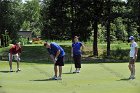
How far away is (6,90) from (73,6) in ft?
114

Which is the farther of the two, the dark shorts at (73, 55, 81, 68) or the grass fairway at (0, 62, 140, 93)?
the dark shorts at (73, 55, 81, 68)

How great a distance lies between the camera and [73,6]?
5053cm

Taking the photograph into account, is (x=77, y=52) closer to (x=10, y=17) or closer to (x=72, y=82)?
(x=72, y=82)

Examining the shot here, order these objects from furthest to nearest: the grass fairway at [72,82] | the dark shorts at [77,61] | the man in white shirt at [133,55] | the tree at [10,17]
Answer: the tree at [10,17]
the dark shorts at [77,61]
the man in white shirt at [133,55]
the grass fairway at [72,82]

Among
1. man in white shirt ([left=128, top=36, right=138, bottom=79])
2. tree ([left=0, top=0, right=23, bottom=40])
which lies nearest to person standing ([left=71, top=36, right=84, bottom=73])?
man in white shirt ([left=128, top=36, right=138, bottom=79])

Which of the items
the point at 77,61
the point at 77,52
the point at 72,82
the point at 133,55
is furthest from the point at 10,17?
the point at 72,82

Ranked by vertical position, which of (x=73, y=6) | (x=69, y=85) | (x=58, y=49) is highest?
(x=73, y=6)

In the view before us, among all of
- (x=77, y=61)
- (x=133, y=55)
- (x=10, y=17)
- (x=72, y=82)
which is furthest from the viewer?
(x=10, y=17)

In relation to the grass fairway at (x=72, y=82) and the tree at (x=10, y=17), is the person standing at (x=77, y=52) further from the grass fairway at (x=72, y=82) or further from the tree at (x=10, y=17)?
the tree at (x=10, y=17)

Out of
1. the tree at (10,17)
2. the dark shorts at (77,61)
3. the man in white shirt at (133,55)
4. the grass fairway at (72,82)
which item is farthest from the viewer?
the tree at (10,17)

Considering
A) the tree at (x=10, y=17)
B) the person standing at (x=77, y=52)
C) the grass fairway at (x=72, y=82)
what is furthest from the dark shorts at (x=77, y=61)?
the tree at (x=10, y=17)

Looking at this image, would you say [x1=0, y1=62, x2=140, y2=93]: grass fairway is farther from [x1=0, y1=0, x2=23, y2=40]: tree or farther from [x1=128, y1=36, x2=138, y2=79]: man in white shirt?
[x1=0, y1=0, x2=23, y2=40]: tree

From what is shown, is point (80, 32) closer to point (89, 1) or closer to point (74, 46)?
point (89, 1)

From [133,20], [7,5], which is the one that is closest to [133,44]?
[133,20]
